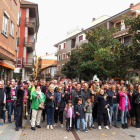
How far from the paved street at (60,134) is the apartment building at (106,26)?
39.9 ft

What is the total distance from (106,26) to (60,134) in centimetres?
2545

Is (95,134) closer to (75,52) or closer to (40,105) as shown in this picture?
(40,105)

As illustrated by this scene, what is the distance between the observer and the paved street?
226 inches

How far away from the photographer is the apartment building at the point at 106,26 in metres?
23.6

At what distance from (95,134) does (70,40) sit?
34.5 meters

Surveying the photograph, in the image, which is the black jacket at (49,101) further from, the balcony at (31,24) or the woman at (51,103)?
the balcony at (31,24)

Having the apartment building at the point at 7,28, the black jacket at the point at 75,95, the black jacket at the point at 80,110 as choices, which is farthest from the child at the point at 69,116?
the apartment building at the point at 7,28

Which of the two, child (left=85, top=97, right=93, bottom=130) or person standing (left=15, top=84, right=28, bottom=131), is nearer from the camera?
person standing (left=15, top=84, right=28, bottom=131)

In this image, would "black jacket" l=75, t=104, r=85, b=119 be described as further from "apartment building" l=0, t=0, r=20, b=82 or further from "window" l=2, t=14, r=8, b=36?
"window" l=2, t=14, r=8, b=36

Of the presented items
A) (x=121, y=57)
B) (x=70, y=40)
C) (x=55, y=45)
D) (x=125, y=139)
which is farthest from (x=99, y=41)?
(x=55, y=45)

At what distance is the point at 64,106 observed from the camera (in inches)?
289

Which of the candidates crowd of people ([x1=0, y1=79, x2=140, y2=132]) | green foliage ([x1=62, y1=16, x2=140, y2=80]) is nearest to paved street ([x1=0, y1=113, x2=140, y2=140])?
crowd of people ([x1=0, y1=79, x2=140, y2=132])

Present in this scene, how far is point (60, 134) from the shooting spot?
6.16 metres

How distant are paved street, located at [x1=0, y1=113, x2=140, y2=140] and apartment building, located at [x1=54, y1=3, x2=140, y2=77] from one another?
12151 mm
